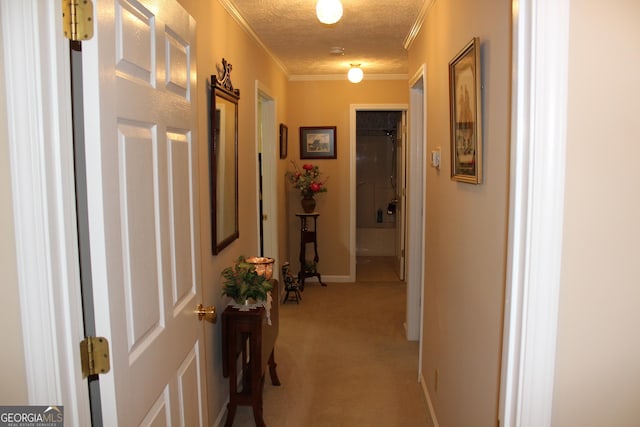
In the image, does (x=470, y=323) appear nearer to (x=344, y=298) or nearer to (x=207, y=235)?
(x=207, y=235)

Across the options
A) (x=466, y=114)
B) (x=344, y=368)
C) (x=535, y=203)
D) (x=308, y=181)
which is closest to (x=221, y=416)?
(x=344, y=368)

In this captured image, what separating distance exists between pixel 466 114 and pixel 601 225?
1.01 m

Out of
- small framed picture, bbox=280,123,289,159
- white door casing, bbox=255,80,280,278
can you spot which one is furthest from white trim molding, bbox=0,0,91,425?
small framed picture, bbox=280,123,289,159

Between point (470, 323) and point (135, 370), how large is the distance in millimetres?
1340

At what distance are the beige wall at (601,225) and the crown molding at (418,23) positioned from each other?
1.96 meters

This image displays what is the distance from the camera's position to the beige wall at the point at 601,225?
0.97 metres

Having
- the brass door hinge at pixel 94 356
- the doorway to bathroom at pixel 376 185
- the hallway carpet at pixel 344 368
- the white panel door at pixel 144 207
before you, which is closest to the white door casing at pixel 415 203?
the hallway carpet at pixel 344 368

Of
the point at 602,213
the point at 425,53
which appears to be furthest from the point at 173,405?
the point at 425,53

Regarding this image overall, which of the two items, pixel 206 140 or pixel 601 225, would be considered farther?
pixel 206 140

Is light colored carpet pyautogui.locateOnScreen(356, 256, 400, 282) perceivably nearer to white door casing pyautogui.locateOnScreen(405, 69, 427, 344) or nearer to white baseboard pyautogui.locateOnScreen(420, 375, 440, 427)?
white door casing pyautogui.locateOnScreen(405, 69, 427, 344)

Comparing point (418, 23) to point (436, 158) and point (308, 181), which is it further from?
point (308, 181)

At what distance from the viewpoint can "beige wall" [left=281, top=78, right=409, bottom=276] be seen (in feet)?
18.5

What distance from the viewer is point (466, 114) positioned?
191 cm

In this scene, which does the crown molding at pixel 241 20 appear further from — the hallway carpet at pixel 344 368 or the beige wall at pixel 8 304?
the hallway carpet at pixel 344 368
